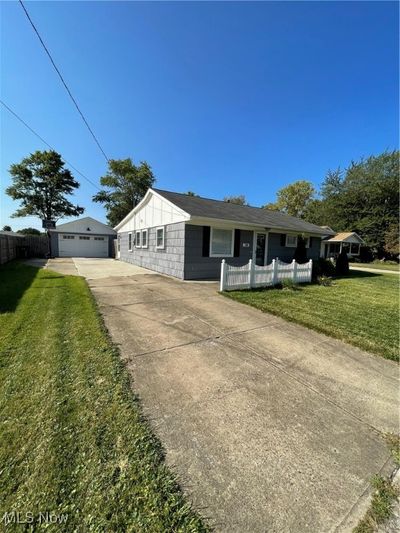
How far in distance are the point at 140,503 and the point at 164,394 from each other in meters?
1.06

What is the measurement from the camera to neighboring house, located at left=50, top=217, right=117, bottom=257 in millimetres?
21984

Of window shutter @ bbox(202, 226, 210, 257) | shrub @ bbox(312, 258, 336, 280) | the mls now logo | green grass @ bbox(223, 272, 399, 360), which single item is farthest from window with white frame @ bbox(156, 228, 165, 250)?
the mls now logo

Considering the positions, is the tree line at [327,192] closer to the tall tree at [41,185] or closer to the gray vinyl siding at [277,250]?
the tall tree at [41,185]

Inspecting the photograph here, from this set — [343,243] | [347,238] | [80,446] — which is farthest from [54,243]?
[343,243]

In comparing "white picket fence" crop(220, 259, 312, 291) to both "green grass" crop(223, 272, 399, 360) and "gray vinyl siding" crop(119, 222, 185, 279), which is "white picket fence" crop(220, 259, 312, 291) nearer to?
"green grass" crop(223, 272, 399, 360)

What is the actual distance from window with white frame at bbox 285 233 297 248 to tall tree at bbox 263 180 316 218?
32260mm

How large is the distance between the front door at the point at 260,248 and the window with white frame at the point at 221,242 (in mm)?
1905

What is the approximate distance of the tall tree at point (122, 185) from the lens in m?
31.8

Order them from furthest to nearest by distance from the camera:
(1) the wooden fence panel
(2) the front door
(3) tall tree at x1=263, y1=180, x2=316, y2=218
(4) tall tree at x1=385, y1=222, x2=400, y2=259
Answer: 1. (3) tall tree at x1=263, y1=180, x2=316, y2=218
2. (4) tall tree at x1=385, y1=222, x2=400, y2=259
3. (1) the wooden fence panel
4. (2) the front door

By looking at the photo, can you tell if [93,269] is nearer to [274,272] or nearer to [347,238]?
[274,272]

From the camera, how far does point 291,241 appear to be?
13.0 m

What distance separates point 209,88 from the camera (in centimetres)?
1121

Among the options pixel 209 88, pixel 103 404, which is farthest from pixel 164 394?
pixel 209 88

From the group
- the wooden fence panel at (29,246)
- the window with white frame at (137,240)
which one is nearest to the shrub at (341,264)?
the window with white frame at (137,240)
